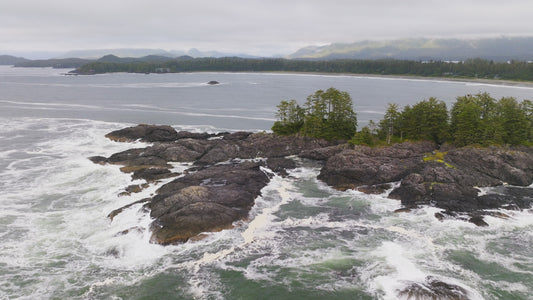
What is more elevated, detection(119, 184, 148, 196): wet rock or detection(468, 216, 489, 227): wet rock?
detection(119, 184, 148, 196): wet rock

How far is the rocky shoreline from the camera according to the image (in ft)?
134

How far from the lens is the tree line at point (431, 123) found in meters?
65.8

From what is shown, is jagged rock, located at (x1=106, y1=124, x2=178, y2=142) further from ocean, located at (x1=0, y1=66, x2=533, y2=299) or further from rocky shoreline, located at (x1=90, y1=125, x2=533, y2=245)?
ocean, located at (x1=0, y1=66, x2=533, y2=299)

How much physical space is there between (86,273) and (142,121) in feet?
265

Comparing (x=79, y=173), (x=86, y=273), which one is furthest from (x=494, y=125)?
(x=79, y=173)

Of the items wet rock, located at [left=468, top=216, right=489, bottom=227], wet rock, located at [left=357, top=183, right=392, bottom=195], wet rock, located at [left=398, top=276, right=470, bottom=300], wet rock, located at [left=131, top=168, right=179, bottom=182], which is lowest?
wet rock, located at [left=398, top=276, right=470, bottom=300]

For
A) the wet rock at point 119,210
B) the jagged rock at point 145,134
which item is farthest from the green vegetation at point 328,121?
the wet rock at point 119,210

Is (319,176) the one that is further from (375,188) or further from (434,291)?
(434,291)

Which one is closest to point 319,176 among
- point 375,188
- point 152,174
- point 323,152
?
point 375,188

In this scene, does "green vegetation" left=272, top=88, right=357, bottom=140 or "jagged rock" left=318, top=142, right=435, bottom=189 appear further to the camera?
"green vegetation" left=272, top=88, right=357, bottom=140

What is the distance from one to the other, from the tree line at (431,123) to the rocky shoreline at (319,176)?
3724 mm

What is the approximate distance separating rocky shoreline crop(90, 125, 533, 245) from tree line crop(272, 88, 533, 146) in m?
3.72

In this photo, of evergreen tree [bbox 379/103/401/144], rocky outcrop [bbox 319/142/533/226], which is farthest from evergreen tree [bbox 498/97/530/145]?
evergreen tree [bbox 379/103/401/144]

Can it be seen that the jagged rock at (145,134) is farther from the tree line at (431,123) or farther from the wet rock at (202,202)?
the wet rock at (202,202)
